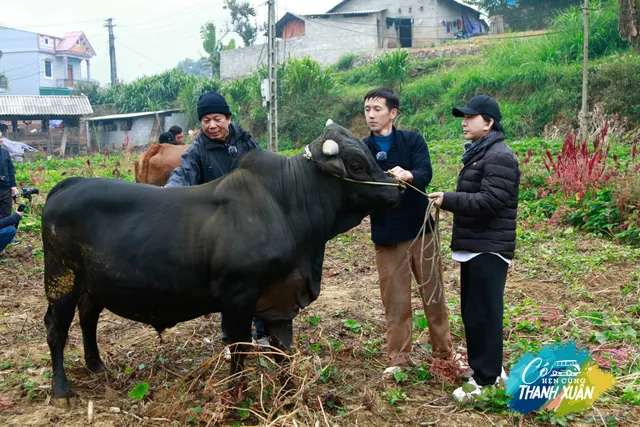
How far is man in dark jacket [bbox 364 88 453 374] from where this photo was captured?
14.8 feet

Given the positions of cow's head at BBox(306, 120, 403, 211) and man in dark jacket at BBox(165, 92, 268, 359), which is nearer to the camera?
cow's head at BBox(306, 120, 403, 211)

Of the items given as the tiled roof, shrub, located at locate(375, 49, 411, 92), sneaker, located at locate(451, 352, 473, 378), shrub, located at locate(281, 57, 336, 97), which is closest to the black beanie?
sneaker, located at locate(451, 352, 473, 378)

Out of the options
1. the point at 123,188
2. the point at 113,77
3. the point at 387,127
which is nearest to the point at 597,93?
the point at 387,127

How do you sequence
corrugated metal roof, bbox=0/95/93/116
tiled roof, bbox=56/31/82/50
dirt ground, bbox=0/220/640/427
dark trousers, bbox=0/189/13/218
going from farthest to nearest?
tiled roof, bbox=56/31/82/50, corrugated metal roof, bbox=0/95/93/116, dark trousers, bbox=0/189/13/218, dirt ground, bbox=0/220/640/427

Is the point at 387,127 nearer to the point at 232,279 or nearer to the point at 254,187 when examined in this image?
the point at 254,187

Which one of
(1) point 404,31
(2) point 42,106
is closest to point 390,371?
(2) point 42,106

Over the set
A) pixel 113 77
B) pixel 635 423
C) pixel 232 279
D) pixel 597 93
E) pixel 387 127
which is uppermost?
pixel 113 77

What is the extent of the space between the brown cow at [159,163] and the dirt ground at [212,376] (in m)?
2.86

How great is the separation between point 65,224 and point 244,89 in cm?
2839

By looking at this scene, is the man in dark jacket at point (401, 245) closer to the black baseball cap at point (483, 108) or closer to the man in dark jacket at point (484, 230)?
the man in dark jacket at point (484, 230)

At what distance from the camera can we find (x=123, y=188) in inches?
161

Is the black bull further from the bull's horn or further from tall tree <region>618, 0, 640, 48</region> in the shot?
tall tree <region>618, 0, 640, 48</region>

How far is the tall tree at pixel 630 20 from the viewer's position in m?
19.3

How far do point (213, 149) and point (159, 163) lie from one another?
15.7 feet
